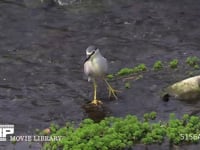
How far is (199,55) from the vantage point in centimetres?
1550

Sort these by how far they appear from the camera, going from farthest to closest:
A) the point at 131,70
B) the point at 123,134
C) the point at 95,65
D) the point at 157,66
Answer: the point at 157,66
the point at 131,70
the point at 95,65
the point at 123,134

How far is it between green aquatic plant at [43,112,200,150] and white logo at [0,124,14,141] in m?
1.14

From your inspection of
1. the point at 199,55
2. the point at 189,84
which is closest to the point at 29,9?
the point at 199,55

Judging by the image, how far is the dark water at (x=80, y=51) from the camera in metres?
13.1

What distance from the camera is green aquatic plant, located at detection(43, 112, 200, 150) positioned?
1077 cm

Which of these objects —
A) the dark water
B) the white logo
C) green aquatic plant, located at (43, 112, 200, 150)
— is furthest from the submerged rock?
the white logo

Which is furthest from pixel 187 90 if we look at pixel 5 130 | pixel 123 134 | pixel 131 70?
pixel 5 130

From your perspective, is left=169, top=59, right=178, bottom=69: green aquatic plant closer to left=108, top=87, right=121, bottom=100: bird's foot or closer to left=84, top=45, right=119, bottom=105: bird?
left=108, top=87, right=121, bottom=100: bird's foot

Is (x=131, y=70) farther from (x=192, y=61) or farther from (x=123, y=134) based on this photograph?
(x=123, y=134)

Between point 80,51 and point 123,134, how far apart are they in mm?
5788

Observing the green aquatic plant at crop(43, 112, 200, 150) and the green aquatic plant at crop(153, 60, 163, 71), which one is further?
the green aquatic plant at crop(153, 60, 163, 71)

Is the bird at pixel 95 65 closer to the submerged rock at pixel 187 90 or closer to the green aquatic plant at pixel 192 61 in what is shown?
the submerged rock at pixel 187 90

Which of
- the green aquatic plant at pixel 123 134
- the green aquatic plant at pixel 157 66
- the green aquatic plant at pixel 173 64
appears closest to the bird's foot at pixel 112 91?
the green aquatic plant at pixel 157 66

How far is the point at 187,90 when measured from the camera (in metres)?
13.2
